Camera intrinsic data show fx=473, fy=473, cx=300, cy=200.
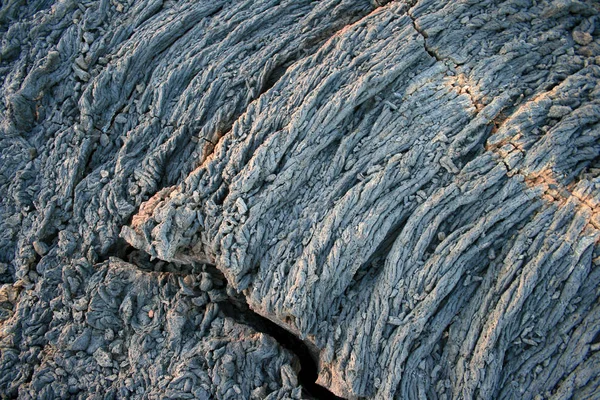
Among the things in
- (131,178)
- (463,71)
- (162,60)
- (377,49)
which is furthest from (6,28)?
(463,71)

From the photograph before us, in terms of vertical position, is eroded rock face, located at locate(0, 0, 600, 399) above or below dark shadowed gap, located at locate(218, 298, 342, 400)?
above

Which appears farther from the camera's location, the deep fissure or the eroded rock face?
the deep fissure

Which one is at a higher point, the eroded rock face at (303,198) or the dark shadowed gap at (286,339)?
the eroded rock face at (303,198)

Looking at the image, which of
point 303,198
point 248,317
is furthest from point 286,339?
point 303,198

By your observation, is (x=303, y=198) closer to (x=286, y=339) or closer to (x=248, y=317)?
(x=248, y=317)

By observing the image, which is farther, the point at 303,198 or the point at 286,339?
the point at 286,339

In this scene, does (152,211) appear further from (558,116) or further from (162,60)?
(558,116)

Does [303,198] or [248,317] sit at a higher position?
[303,198]

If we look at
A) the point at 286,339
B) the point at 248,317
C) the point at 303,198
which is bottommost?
the point at 286,339
